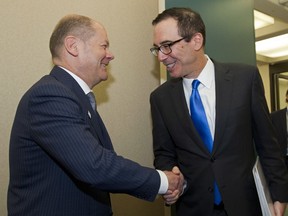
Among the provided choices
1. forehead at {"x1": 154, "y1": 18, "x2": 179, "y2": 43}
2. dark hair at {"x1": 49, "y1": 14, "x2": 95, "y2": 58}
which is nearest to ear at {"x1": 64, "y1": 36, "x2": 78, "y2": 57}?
dark hair at {"x1": 49, "y1": 14, "x2": 95, "y2": 58}

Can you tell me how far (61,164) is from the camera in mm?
1019

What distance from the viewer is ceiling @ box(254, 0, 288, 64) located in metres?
2.87

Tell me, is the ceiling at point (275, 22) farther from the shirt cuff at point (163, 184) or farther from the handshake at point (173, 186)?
the shirt cuff at point (163, 184)

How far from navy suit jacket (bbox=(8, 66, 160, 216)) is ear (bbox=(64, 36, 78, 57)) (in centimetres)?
18

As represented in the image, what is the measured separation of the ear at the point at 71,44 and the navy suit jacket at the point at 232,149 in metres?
0.57

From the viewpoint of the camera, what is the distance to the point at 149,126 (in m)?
1.92

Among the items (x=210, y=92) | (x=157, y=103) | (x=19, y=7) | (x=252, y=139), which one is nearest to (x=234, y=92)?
(x=210, y=92)

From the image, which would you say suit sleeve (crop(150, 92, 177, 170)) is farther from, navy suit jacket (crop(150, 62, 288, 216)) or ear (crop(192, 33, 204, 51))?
ear (crop(192, 33, 204, 51))

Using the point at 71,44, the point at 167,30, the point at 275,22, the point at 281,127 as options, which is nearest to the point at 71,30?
the point at 71,44

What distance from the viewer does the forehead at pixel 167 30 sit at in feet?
4.77

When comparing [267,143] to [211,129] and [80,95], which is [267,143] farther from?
[80,95]

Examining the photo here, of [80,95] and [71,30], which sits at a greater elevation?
[71,30]

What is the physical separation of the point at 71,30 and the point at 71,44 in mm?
63

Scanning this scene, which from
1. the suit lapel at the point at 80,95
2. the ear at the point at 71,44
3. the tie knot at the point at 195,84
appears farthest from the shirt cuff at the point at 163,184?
the ear at the point at 71,44
